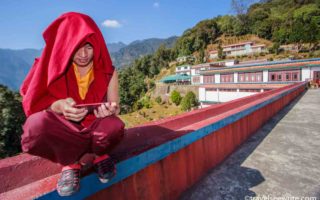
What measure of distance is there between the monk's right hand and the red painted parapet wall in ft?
1.16

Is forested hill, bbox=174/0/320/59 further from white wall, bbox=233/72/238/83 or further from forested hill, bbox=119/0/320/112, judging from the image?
white wall, bbox=233/72/238/83

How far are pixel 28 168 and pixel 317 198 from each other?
2326mm

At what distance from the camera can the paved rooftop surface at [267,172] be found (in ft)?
5.82

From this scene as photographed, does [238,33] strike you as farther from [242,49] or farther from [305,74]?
[305,74]

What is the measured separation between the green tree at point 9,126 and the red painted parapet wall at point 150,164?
14092 mm

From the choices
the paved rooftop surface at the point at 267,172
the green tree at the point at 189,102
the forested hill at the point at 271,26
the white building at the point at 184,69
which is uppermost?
the forested hill at the point at 271,26

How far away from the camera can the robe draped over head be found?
1.10 m

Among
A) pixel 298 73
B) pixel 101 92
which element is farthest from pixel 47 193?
pixel 298 73

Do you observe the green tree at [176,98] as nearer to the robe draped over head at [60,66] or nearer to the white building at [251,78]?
the white building at [251,78]

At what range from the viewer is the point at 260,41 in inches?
2382

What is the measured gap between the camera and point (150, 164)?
1.49m

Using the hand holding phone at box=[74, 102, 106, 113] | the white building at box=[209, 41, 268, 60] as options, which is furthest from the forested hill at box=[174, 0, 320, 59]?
the hand holding phone at box=[74, 102, 106, 113]

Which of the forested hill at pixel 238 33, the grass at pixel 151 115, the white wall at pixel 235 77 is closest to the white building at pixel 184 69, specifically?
the forested hill at pixel 238 33

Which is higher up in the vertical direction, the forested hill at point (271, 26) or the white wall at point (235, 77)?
the forested hill at point (271, 26)
